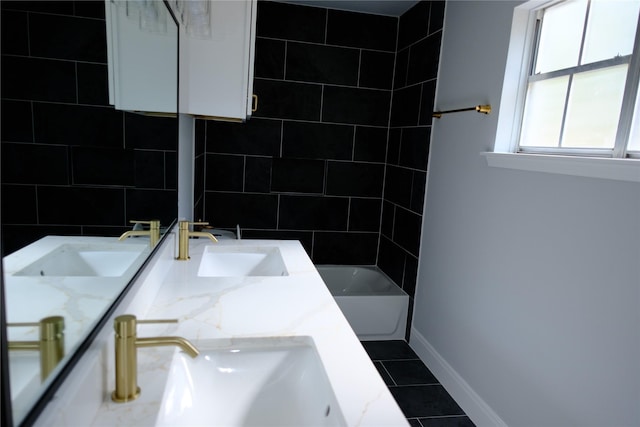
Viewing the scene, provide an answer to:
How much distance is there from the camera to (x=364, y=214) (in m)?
3.60

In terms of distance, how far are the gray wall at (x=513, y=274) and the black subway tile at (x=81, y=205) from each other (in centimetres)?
154

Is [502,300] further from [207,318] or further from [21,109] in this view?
[21,109]

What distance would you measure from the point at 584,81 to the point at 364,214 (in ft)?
6.80

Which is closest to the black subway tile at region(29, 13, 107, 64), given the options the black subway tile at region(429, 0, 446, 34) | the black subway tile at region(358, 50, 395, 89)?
the black subway tile at region(429, 0, 446, 34)

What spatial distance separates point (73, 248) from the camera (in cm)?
75

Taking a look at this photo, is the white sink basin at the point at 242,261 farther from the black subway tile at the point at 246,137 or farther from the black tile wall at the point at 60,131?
the black subway tile at the point at 246,137

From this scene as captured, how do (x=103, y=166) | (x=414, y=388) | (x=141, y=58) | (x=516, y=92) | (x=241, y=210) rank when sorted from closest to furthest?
(x=103, y=166), (x=141, y=58), (x=516, y=92), (x=414, y=388), (x=241, y=210)

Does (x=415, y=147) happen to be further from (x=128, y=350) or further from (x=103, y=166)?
(x=128, y=350)

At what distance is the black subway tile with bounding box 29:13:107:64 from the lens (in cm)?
Answer: 56

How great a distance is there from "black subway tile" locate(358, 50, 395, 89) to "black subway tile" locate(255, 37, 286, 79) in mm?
646

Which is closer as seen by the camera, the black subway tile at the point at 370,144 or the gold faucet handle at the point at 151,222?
the gold faucet handle at the point at 151,222

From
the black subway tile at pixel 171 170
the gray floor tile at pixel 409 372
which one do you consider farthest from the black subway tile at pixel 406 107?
the black subway tile at pixel 171 170

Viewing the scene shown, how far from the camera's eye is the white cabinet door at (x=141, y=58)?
89 centimetres

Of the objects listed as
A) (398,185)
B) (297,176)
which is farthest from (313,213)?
(398,185)
